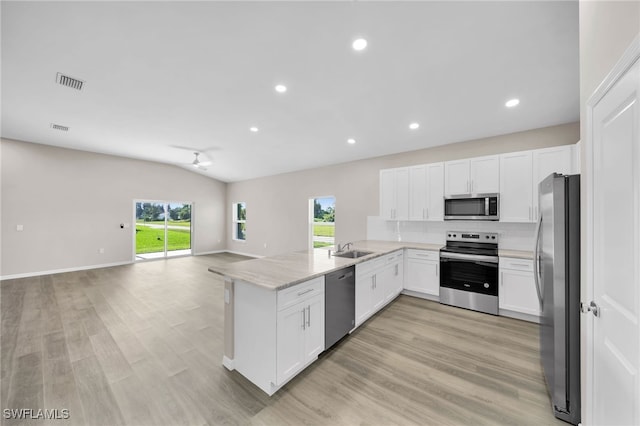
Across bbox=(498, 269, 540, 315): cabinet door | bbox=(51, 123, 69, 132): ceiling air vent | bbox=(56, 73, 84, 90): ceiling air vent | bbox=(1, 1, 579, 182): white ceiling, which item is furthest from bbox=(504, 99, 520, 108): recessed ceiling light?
bbox=(51, 123, 69, 132): ceiling air vent

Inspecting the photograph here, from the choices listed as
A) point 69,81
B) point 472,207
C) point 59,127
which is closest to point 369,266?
point 472,207

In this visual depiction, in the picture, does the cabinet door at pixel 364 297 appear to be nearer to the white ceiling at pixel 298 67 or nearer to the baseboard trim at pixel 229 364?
the baseboard trim at pixel 229 364

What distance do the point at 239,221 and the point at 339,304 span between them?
7077mm

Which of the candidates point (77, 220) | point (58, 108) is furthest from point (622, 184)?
point (77, 220)

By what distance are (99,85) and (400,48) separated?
378 cm

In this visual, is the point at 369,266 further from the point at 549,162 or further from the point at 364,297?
the point at 549,162

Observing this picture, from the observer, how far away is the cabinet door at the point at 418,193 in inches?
161

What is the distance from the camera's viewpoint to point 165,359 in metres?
2.32

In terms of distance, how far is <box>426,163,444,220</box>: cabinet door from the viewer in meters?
3.90

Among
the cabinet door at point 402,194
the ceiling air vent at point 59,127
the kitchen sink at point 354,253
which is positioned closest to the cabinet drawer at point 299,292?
→ the kitchen sink at point 354,253

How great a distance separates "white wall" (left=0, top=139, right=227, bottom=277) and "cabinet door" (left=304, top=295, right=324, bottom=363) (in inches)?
278

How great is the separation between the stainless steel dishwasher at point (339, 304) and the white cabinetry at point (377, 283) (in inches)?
5.9

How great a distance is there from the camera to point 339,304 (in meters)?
2.48

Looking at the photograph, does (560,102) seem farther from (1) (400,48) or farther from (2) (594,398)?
(2) (594,398)
